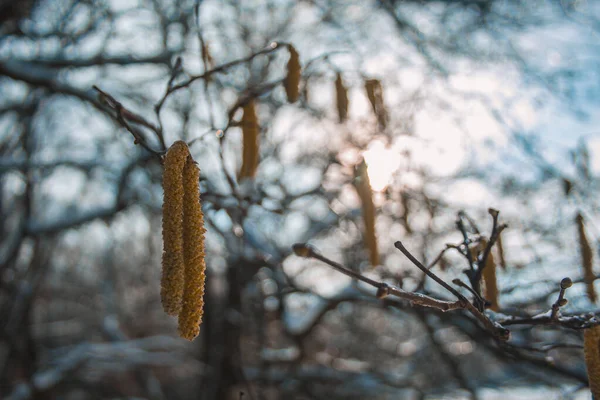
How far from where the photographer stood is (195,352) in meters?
6.84

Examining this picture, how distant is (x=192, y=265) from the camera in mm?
890

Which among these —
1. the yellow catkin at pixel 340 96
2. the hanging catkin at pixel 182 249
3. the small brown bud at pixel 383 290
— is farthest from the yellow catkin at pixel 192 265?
the yellow catkin at pixel 340 96

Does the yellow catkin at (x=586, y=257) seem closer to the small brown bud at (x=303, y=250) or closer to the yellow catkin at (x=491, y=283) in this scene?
the yellow catkin at (x=491, y=283)

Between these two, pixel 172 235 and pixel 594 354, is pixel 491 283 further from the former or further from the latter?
pixel 172 235

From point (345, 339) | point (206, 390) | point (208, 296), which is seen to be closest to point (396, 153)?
point (208, 296)

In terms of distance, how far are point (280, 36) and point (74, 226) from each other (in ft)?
12.1

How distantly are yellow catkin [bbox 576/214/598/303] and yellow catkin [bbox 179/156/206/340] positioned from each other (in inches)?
60.3

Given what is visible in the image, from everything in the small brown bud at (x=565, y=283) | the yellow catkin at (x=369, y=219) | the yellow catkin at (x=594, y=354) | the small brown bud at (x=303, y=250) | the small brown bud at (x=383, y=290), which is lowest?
the yellow catkin at (x=594, y=354)

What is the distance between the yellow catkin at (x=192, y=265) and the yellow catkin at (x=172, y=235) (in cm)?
2

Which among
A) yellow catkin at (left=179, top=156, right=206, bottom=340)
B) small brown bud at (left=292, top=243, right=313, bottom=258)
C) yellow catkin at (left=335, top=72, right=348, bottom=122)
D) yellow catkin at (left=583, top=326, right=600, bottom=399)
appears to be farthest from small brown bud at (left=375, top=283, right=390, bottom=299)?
yellow catkin at (left=335, top=72, right=348, bottom=122)

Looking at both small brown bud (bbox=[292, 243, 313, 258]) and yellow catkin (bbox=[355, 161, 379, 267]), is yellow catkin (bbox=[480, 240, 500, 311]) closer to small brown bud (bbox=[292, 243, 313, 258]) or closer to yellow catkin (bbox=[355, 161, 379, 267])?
yellow catkin (bbox=[355, 161, 379, 267])

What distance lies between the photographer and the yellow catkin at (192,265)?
87cm

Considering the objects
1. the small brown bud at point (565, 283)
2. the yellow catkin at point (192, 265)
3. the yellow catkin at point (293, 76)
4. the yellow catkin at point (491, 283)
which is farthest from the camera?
the yellow catkin at point (293, 76)

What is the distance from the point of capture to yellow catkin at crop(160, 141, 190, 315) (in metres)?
0.85
